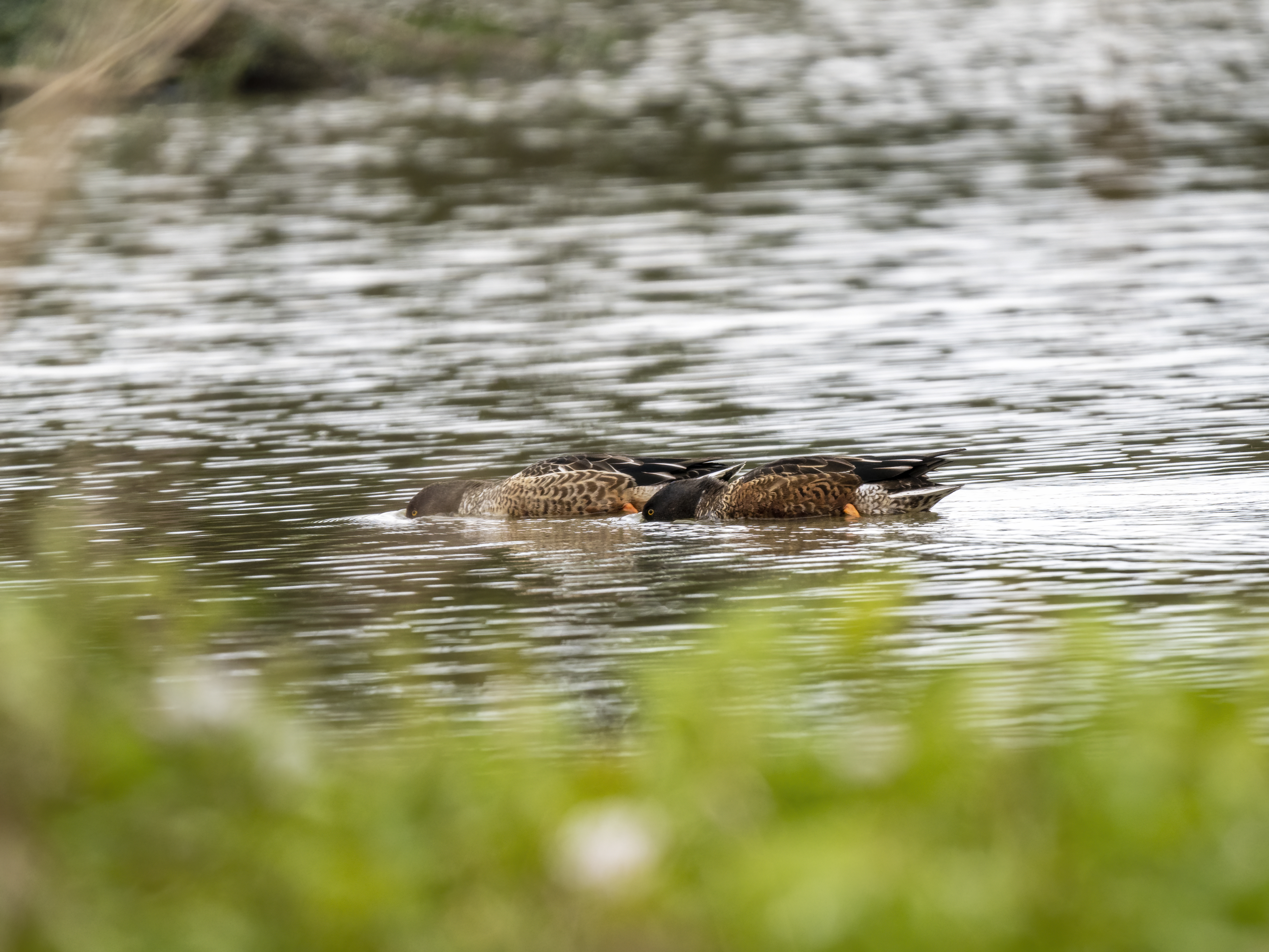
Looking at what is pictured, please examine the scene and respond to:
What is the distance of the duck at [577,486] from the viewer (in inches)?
556

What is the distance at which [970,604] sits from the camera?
1089 centimetres

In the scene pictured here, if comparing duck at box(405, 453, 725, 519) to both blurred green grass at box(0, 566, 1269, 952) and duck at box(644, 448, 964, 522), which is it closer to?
duck at box(644, 448, 964, 522)

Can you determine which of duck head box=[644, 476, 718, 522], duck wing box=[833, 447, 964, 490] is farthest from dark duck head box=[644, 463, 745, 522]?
duck wing box=[833, 447, 964, 490]

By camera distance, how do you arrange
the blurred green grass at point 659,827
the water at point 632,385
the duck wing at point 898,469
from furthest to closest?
the duck wing at point 898,469
the water at point 632,385
the blurred green grass at point 659,827

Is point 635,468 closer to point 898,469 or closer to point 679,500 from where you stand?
point 679,500

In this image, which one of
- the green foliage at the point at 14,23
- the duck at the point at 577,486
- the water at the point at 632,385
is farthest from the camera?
the green foliage at the point at 14,23

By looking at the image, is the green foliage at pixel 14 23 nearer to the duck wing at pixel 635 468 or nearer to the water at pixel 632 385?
the water at pixel 632 385

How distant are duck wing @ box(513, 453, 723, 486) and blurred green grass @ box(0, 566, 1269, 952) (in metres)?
7.87

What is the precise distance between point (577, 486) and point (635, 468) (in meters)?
0.36

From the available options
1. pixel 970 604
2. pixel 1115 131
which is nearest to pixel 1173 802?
pixel 970 604

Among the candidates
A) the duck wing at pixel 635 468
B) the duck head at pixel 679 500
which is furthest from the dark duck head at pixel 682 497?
the duck wing at pixel 635 468

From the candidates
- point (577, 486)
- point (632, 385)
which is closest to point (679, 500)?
point (577, 486)

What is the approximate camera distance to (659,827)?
16.0ft

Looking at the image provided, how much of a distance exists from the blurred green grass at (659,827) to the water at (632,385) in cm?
83
